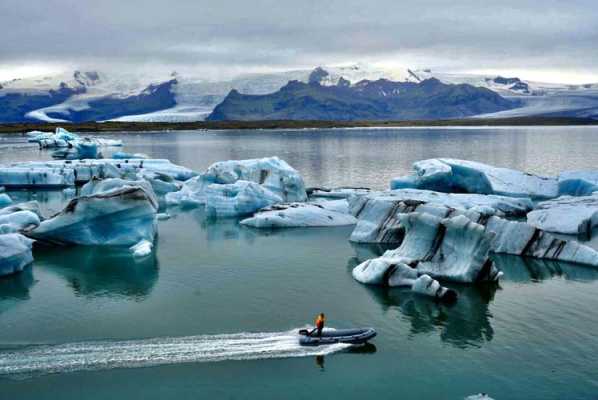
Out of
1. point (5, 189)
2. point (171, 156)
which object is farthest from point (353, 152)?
point (5, 189)

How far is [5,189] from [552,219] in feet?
126

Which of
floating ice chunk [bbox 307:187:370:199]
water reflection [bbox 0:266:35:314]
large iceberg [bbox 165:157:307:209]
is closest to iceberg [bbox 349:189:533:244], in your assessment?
floating ice chunk [bbox 307:187:370:199]

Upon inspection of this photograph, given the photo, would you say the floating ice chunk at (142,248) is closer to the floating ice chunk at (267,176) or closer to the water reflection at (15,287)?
the water reflection at (15,287)

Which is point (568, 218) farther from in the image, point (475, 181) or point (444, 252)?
point (444, 252)

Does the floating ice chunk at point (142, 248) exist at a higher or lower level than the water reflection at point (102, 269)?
higher

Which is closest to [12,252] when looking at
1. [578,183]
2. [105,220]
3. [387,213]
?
[105,220]

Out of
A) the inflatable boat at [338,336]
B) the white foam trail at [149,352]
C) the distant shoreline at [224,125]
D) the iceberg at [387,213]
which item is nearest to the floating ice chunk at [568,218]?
the iceberg at [387,213]

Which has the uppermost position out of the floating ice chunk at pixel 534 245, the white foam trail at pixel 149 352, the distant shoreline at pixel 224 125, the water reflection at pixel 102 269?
the floating ice chunk at pixel 534 245

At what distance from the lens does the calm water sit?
13.7 m

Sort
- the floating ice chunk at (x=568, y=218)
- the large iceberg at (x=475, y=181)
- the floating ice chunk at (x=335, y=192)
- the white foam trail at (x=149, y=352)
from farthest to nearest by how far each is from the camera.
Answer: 1. the floating ice chunk at (x=335, y=192)
2. the large iceberg at (x=475, y=181)
3. the floating ice chunk at (x=568, y=218)
4. the white foam trail at (x=149, y=352)

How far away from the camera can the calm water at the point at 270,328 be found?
13711 millimetres

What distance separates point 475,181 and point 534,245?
13640 mm

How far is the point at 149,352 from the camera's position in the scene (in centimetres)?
1523

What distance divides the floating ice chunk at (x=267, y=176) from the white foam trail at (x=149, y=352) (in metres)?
22.0
